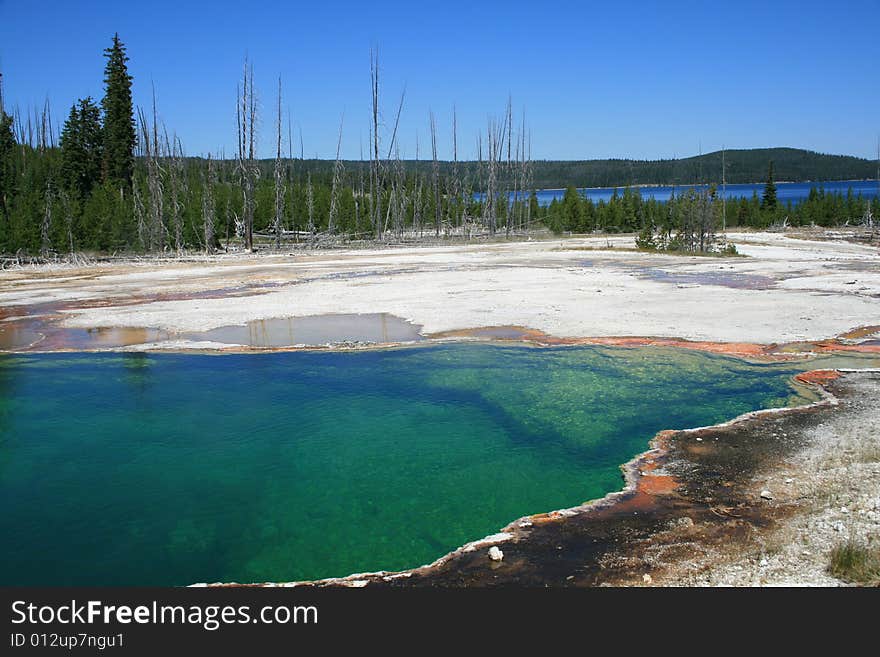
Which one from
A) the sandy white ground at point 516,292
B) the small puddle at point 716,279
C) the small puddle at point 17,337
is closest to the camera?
the small puddle at point 17,337

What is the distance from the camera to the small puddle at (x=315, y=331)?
14.4 meters

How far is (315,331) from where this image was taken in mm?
15438

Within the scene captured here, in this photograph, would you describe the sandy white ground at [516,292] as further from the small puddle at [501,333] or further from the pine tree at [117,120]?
the pine tree at [117,120]

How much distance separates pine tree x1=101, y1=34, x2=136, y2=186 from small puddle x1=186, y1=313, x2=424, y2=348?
106 feet

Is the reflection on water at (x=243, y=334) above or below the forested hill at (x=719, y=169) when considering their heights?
below

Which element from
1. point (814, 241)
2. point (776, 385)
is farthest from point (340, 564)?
point (814, 241)

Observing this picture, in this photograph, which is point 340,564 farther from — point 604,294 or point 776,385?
point 604,294

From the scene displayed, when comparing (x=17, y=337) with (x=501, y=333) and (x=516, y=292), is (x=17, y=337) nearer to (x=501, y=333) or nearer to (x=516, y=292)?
(x=501, y=333)

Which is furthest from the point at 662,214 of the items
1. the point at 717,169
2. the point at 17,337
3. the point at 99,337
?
the point at 717,169

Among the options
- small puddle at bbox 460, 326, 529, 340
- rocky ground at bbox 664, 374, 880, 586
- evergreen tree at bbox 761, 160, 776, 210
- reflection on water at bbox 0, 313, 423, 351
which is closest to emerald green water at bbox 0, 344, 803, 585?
small puddle at bbox 460, 326, 529, 340

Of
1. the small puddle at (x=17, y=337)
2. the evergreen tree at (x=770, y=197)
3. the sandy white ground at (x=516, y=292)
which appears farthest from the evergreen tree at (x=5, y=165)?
the evergreen tree at (x=770, y=197)

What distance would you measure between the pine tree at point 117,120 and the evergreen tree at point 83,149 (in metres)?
0.51

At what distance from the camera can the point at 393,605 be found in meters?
4.47

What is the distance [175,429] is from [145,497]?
85.1 inches
